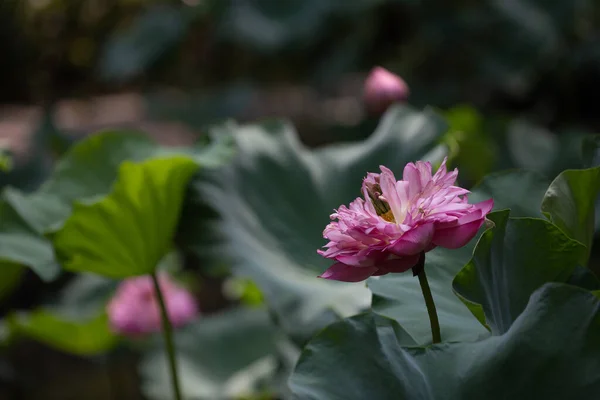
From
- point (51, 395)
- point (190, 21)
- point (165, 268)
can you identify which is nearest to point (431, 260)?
point (165, 268)

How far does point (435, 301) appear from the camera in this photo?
0.62 meters

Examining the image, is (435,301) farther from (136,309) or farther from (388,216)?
(136,309)

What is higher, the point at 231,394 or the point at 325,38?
the point at 325,38

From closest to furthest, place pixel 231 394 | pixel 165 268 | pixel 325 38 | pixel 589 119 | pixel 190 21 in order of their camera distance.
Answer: pixel 231 394
pixel 165 268
pixel 325 38
pixel 589 119
pixel 190 21

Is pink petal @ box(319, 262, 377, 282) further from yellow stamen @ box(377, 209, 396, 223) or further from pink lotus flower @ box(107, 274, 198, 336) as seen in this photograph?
pink lotus flower @ box(107, 274, 198, 336)

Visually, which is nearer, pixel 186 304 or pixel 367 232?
pixel 367 232

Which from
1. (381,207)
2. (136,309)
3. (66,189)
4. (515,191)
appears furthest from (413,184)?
(136,309)

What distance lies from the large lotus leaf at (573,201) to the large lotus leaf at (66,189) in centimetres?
47

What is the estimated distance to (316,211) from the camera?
43.6 inches

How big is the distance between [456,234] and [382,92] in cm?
83

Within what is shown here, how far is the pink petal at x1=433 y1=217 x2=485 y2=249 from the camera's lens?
0.50m

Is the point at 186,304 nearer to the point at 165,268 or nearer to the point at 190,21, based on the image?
the point at 165,268

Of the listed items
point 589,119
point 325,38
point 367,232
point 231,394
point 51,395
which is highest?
point 367,232

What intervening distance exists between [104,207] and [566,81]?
2.38 metres
